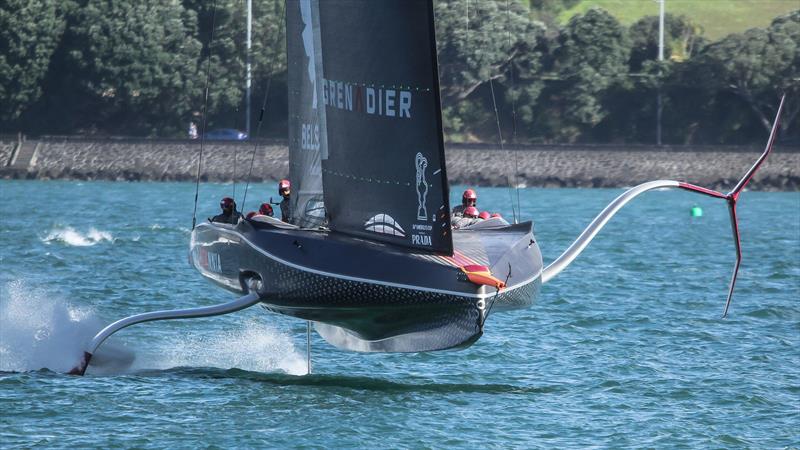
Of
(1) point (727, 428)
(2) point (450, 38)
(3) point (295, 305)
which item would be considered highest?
(2) point (450, 38)

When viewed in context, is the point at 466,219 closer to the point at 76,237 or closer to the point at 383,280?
the point at 383,280

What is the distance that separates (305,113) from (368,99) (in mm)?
3290

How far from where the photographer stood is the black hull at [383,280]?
1806 cm

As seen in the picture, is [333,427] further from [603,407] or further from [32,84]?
[32,84]

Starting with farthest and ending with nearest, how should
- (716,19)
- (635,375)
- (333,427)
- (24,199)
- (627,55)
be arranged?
(716,19)
(627,55)
(24,199)
(635,375)
(333,427)

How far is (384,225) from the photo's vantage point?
18.7 metres

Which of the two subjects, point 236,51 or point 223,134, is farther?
point 223,134

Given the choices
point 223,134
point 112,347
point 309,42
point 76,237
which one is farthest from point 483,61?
point 309,42

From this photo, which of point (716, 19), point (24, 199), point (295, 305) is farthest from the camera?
point (716, 19)

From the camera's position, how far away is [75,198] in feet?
242

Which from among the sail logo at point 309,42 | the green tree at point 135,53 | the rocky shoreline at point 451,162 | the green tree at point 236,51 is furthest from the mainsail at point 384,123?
the green tree at point 135,53

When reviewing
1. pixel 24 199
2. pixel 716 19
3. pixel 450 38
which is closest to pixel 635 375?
pixel 24 199

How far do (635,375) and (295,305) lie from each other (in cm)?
593

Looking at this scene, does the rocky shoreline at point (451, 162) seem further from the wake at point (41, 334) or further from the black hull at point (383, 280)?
the black hull at point (383, 280)
